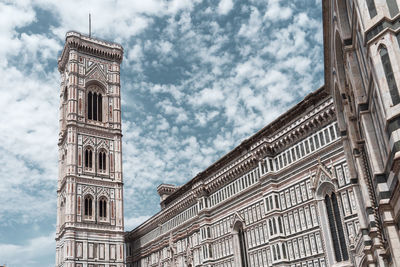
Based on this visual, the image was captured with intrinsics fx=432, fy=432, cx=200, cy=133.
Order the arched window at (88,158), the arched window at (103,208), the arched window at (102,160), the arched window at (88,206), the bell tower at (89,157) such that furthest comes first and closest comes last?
the arched window at (102,160)
the arched window at (88,158)
the arched window at (103,208)
the arched window at (88,206)
the bell tower at (89,157)

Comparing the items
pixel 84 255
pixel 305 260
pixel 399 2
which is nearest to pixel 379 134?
pixel 399 2

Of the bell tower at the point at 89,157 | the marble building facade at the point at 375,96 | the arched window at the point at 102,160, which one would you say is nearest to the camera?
the marble building facade at the point at 375,96

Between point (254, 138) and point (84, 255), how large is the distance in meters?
31.0

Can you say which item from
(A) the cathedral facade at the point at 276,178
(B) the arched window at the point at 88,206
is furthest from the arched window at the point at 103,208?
(B) the arched window at the point at 88,206

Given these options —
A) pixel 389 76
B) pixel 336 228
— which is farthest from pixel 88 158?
pixel 389 76

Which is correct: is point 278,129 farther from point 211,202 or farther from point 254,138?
point 211,202

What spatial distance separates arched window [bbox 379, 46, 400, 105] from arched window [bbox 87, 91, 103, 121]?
2342 inches

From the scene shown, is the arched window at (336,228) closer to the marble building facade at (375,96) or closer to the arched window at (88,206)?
the marble building facade at (375,96)

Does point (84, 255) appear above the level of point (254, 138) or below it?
below

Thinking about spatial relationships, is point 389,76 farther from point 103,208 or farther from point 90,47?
point 90,47

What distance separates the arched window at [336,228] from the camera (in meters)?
29.9

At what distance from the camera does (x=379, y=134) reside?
Result: 12.1 m

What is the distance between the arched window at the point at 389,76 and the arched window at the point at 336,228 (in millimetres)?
22172

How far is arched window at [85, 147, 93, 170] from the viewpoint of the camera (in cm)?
6262
